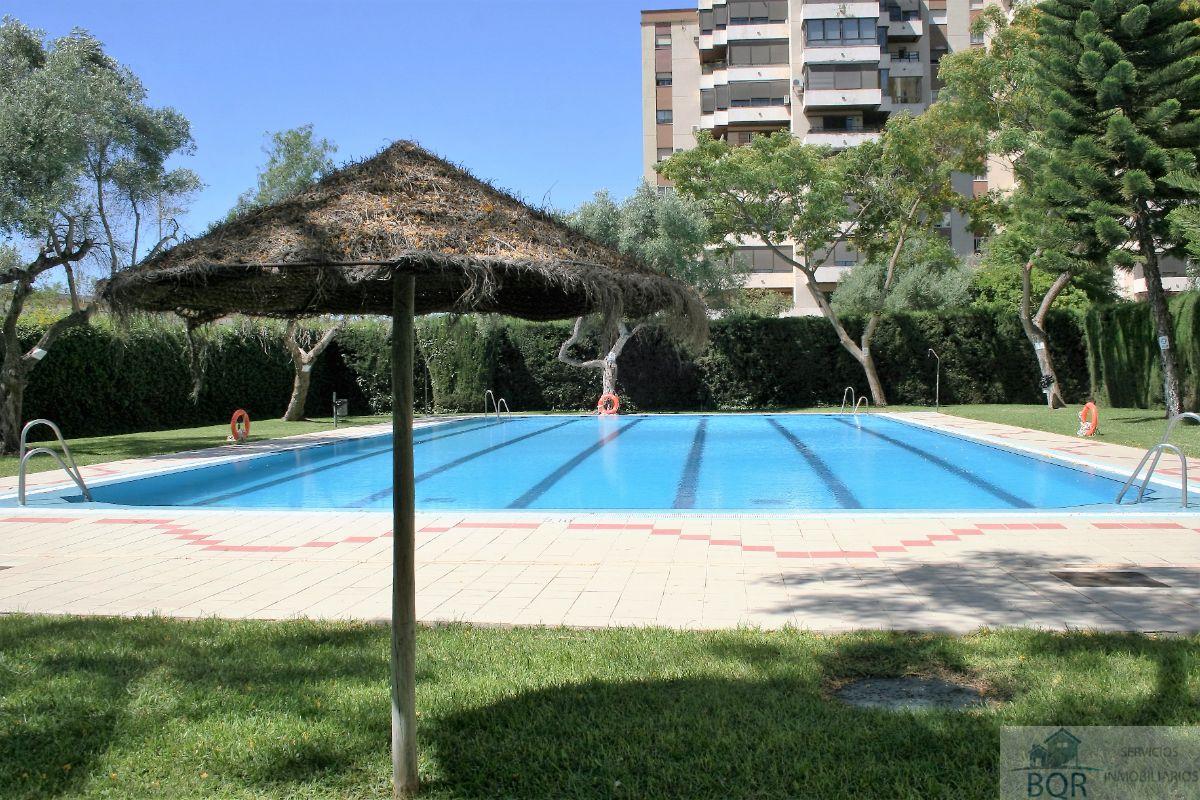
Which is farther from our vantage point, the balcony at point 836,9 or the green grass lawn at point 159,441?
the balcony at point 836,9

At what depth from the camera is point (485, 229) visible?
3041 millimetres

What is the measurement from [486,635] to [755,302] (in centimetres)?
3640

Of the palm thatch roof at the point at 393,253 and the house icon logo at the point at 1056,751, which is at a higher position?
the palm thatch roof at the point at 393,253

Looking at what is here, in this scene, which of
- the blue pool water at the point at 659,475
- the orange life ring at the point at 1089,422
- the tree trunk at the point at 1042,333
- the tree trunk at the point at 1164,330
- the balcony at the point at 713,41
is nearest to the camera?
the blue pool water at the point at 659,475

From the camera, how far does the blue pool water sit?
10.5 meters

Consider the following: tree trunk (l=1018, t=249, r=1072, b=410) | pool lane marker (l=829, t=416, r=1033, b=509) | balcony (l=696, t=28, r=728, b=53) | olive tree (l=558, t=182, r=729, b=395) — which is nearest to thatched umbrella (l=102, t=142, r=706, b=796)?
pool lane marker (l=829, t=416, r=1033, b=509)

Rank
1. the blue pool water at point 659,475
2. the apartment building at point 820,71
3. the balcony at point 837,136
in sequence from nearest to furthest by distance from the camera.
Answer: the blue pool water at point 659,475 < the apartment building at point 820,71 < the balcony at point 837,136

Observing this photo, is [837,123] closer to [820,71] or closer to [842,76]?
[842,76]

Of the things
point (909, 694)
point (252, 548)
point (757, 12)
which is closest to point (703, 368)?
point (252, 548)

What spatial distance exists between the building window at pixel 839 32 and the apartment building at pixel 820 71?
5 centimetres

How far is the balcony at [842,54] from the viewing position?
43250mm

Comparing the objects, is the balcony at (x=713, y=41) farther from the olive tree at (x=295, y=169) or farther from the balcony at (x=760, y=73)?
the olive tree at (x=295, y=169)

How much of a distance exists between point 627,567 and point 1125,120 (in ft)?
44.9

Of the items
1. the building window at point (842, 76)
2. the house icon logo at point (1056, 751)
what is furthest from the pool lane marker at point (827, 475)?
the building window at point (842, 76)
